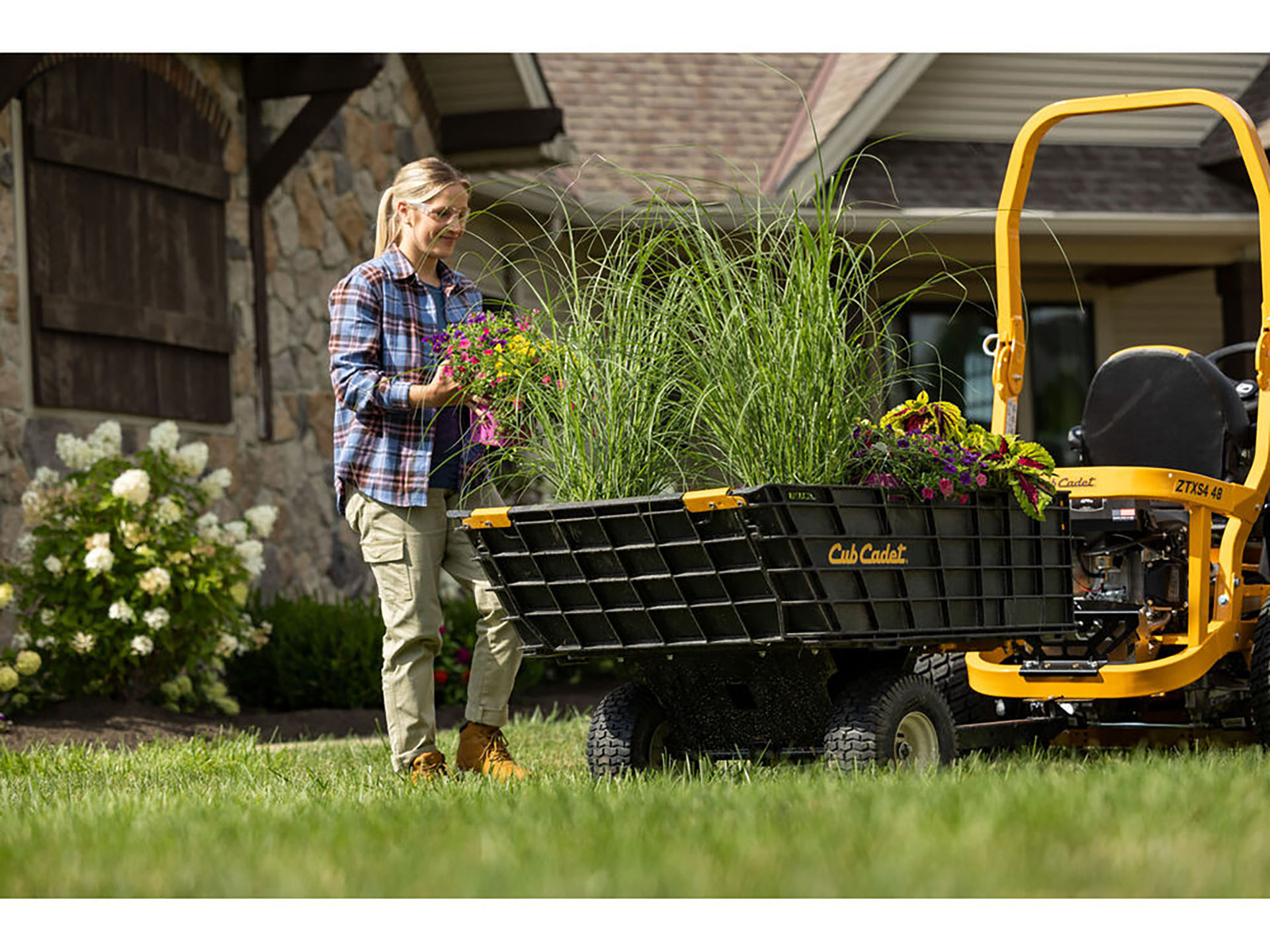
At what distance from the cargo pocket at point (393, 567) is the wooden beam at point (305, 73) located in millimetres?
4845

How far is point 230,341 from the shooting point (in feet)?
31.8

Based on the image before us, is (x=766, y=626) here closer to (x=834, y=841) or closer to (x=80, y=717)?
(x=834, y=841)

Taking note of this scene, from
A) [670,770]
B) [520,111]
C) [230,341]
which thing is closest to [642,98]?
[520,111]

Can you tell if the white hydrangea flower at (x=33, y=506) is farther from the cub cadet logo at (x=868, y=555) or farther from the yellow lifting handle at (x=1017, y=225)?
the cub cadet logo at (x=868, y=555)

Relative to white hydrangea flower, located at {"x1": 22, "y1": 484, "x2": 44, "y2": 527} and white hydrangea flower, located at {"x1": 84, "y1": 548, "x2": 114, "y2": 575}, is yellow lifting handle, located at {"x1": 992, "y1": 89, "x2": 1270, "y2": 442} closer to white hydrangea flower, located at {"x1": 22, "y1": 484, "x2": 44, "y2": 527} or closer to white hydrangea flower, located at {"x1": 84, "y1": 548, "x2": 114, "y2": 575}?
white hydrangea flower, located at {"x1": 84, "y1": 548, "x2": 114, "y2": 575}

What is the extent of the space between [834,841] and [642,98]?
414 inches

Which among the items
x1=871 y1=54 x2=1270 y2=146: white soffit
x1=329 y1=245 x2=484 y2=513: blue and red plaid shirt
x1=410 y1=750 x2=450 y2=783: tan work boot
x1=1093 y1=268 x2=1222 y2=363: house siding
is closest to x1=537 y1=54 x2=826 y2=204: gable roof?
x1=871 y1=54 x2=1270 y2=146: white soffit

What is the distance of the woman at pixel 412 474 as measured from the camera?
526cm

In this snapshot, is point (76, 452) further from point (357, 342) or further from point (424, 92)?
point (424, 92)

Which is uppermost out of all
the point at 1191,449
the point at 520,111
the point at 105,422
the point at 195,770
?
the point at 520,111

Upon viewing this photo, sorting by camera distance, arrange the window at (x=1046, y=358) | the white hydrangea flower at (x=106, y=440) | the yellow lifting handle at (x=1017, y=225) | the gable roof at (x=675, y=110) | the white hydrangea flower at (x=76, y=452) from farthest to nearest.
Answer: the window at (x=1046, y=358) → the gable roof at (x=675, y=110) → the white hydrangea flower at (x=106, y=440) → the white hydrangea flower at (x=76, y=452) → the yellow lifting handle at (x=1017, y=225)

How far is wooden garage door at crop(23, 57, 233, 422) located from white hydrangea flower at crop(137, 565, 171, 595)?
1.21 meters

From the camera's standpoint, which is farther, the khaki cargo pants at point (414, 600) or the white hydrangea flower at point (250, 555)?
the white hydrangea flower at point (250, 555)

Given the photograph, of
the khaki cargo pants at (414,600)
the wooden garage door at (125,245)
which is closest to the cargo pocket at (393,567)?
the khaki cargo pants at (414,600)
